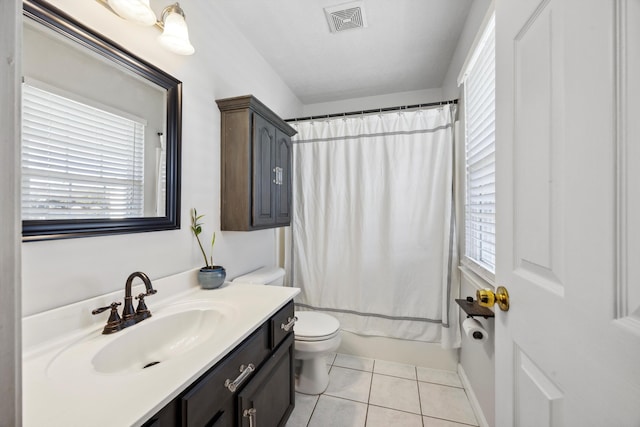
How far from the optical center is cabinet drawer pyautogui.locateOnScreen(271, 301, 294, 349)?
110cm

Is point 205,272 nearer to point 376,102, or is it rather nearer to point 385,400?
point 385,400

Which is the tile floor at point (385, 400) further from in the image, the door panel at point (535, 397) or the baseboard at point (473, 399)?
the door panel at point (535, 397)

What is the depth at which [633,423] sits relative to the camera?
1.12 feet

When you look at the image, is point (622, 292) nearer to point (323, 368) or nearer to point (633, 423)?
point (633, 423)

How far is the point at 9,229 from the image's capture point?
272mm

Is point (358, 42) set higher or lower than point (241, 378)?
higher

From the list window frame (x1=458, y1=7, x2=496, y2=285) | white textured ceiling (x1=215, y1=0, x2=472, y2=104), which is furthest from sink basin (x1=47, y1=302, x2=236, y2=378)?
white textured ceiling (x1=215, y1=0, x2=472, y2=104)

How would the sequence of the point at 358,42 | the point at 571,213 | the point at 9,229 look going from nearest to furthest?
the point at 9,229, the point at 571,213, the point at 358,42

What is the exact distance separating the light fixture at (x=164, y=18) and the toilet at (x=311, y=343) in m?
1.26

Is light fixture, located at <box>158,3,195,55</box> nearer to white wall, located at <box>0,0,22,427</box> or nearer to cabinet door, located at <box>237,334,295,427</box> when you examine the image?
white wall, located at <box>0,0,22,427</box>

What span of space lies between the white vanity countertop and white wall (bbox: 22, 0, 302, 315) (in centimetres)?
7

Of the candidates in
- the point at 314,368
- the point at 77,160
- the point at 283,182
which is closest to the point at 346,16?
the point at 283,182

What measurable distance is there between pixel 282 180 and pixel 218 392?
56.3 inches

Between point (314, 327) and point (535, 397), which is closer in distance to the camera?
point (535, 397)
